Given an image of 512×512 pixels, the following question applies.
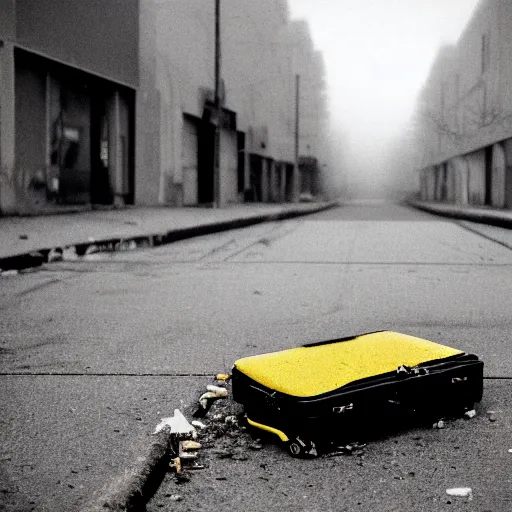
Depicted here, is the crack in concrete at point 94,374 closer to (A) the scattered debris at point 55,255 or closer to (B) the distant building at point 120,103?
(A) the scattered debris at point 55,255

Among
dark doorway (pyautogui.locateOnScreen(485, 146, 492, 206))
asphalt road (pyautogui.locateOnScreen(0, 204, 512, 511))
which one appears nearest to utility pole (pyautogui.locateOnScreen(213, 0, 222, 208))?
asphalt road (pyautogui.locateOnScreen(0, 204, 512, 511))

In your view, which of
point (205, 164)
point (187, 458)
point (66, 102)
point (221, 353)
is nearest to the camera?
point (187, 458)

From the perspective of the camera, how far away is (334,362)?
8.04 ft

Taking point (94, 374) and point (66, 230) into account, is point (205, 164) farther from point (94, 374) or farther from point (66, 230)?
point (94, 374)

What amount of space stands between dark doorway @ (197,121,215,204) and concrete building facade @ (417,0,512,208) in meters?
12.4

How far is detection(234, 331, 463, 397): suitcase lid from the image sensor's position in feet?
7.25

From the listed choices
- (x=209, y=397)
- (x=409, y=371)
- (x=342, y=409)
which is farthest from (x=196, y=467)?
(x=409, y=371)

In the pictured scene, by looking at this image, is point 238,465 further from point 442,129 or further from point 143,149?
point 442,129

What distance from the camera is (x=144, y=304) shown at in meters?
5.02

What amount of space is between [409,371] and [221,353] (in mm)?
1284

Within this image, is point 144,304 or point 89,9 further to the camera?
point 89,9

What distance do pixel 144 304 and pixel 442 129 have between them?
1891 inches

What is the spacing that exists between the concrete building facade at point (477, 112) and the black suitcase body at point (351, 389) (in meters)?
30.7

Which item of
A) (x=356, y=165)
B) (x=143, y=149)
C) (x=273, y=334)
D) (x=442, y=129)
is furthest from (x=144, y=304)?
(x=356, y=165)
